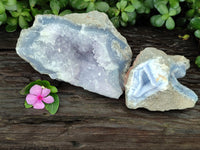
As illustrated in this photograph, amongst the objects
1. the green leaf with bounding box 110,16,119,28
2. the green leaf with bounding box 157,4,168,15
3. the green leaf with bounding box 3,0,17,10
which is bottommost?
the green leaf with bounding box 110,16,119,28

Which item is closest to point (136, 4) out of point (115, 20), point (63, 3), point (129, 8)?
point (129, 8)

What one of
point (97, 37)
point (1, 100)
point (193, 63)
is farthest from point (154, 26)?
point (1, 100)

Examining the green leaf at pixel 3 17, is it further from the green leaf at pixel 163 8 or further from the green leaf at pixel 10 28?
the green leaf at pixel 163 8

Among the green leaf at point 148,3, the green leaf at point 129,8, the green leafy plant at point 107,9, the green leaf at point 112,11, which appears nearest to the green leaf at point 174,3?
the green leafy plant at point 107,9

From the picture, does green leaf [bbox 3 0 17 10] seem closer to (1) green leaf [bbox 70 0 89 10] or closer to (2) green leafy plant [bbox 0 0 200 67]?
(2) green leafy plant [bbox 0 0 200 67]

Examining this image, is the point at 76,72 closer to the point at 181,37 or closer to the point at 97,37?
the point at 97,37

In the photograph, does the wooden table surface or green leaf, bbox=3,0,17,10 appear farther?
green leaf, bbox=3,0,17,10

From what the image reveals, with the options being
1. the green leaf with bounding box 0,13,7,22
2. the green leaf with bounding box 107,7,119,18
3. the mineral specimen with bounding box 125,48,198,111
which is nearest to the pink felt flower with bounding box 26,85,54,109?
the mineral specimen with bounding box 125,48,198,111
